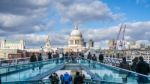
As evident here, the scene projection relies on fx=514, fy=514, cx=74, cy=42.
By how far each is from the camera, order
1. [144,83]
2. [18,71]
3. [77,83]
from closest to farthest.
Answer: [144,83] < [77,83] < [18,71]

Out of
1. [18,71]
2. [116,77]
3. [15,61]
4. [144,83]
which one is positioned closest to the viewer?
[144,83]

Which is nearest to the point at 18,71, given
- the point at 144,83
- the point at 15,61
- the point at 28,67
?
the point at 28,67

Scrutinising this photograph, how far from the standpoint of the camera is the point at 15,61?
153 feet

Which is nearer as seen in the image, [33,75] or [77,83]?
[77,83]

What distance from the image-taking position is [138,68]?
38.4 m

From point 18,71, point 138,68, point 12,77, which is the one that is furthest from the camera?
point 138,68

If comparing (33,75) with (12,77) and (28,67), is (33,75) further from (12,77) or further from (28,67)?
(12,77)

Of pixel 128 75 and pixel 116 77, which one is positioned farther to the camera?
pixel 116 77

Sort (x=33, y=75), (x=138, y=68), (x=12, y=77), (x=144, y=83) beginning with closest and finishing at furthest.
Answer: (x=144, y=83) < (x=12, y=77) < (x=33, y=75) < (x=138, y=68)

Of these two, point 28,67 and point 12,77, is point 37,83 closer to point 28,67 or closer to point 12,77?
point 12,77

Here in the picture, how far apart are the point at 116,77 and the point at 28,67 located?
1098 cm

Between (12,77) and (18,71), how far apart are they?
7.35ft

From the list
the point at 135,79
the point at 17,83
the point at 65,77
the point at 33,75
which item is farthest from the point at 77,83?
the point at 33,75

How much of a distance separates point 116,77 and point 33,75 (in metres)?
10.1
